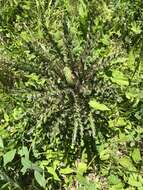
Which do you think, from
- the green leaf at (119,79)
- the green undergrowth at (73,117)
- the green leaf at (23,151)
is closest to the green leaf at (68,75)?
the green undergrowth at (73,117)

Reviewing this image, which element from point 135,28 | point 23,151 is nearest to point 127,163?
point 23,151

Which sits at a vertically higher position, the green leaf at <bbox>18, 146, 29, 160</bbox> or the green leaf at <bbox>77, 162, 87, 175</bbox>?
the green leaf at <bbox>18, 146, 29, 160</bbox>

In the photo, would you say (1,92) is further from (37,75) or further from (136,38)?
(136,38)

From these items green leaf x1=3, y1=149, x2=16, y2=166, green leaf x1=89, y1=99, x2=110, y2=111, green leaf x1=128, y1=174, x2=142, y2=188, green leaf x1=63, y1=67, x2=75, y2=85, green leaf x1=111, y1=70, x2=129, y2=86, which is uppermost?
green leaf x1=63, y1=67, x2=75, y2=85

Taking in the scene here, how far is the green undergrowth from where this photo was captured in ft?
9.51

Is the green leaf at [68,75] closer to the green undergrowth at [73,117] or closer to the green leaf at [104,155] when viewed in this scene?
the green undergrowth at [73,117]

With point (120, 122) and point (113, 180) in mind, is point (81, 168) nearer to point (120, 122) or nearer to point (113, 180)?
point (113, 180)

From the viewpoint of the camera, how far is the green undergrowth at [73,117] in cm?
290

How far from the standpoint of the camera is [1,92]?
3295 millimetres

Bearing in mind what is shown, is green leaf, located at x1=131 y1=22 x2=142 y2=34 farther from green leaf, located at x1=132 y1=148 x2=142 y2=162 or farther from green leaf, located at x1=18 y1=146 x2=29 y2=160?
green leaf, located at x1=18 y1=146 x2=29 y2=160

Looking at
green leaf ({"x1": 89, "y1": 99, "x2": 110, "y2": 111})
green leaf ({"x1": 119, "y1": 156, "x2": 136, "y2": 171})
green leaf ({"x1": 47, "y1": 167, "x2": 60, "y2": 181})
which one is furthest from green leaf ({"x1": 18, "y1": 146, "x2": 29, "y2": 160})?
green leaf ({"x1": 119, "y1": 156, "x2": 136, "y2": 171})

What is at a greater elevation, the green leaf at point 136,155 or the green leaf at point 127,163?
the green leaf at point 136,155

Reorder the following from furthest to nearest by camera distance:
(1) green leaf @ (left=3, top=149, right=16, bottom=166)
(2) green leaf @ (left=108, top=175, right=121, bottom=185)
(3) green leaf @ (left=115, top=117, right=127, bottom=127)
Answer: (3) green leaf @ (left=115, top=117, right=127, bottom=127), (2) green leaf @ (left=108, top=175, right=121, bottom=185), (1) green leaf @ (left=3, top=149, right=16, bottom=166)

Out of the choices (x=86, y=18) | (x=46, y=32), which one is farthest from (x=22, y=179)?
(x=86, y=18)
